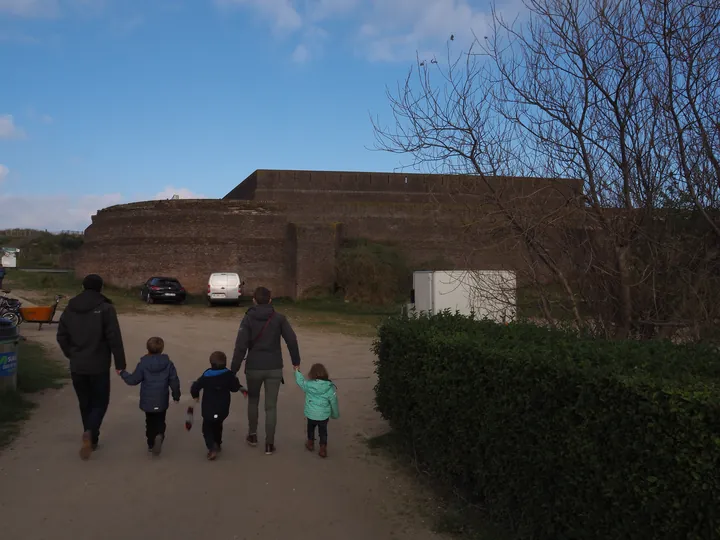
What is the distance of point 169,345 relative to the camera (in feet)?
57.2

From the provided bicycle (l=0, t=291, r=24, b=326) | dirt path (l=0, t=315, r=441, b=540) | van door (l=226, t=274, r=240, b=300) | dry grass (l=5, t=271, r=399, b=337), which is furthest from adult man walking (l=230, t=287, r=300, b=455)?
van door (l=226, t=274, r=240, b=300)

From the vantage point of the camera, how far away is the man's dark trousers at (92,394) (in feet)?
A: 21.9

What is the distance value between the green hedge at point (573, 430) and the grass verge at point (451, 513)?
0.39ft

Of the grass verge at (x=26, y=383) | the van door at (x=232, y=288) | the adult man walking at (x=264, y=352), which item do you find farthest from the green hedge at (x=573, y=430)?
the van door at (x=232, y=288)

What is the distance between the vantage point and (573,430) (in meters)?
3.80

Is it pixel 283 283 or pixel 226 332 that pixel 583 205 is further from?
pixel 283 283

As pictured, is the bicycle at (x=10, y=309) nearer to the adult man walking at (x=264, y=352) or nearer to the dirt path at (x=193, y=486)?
the dirt path at (x=193, y=486)

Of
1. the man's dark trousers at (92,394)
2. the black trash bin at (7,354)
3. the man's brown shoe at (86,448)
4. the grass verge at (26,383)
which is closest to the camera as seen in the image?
the man's brown shoe at (86,448)

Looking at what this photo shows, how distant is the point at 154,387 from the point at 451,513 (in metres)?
3.23

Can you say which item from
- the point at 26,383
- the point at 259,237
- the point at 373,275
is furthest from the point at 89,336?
the point at 259,237

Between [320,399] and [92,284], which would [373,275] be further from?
[92,284]

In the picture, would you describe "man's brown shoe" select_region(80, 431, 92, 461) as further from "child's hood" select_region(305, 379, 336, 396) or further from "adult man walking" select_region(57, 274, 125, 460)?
"child's hood" select_region(305, 379, 336, 396)

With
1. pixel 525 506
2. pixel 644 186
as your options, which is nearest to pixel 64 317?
pixel 525 506

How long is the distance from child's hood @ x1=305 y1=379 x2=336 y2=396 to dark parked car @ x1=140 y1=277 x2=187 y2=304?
89.7 feet
